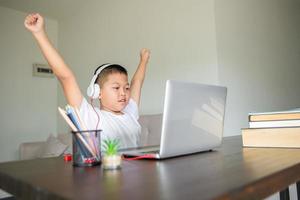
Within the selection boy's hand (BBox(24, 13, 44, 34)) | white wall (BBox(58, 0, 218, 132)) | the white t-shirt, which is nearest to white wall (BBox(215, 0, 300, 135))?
white wall (BBox(58, 0, 218, 132))

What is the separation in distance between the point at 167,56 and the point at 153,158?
199 centimetres

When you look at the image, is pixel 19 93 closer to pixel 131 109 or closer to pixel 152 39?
pixel 152 39

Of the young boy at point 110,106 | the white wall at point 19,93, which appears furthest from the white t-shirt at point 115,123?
the white wall at point 19,93

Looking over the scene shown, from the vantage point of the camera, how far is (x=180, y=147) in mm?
750

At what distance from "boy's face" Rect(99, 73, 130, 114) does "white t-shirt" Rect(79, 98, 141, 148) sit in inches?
1.8

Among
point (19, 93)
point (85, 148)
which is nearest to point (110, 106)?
point (85, 148)

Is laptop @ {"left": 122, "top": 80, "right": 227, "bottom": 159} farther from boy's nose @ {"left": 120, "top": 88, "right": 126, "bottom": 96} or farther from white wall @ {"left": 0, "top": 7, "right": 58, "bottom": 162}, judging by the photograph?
white wall @ {"left": 0, "top": 7, "right": 58, "bottom": 162}

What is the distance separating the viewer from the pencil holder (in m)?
0.66

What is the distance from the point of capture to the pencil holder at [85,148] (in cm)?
66

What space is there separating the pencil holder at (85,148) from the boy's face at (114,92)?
58cm

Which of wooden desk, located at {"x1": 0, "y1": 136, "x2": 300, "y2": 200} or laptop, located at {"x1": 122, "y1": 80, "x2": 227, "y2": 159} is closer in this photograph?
wooden desk, located at {"x1": 0, "y1": 136, "x2": 300, "y2": 200}

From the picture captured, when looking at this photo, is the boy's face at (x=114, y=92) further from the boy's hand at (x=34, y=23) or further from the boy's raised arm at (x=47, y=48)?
the boy's hand at (x=34, y=23)

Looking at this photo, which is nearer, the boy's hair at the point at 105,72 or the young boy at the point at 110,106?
the young boy at the point at 110,106

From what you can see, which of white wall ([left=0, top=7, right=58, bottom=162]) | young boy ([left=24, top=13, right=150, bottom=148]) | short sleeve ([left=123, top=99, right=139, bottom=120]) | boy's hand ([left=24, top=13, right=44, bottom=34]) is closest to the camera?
boy's hand ([left=24, top=13, right=44, bottom=34])
